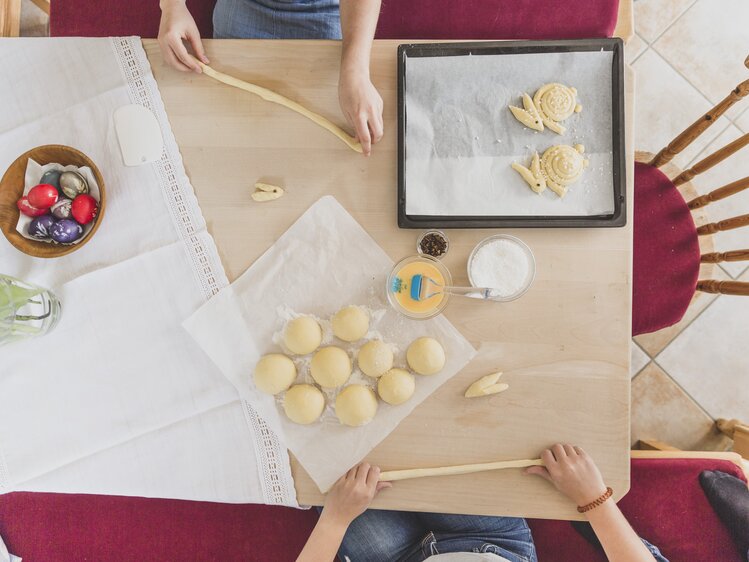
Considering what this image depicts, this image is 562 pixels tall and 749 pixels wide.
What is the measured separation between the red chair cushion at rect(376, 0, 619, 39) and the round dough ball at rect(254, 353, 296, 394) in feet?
2.62

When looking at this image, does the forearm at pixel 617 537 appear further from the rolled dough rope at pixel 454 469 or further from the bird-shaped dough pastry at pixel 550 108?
the bird-shaped dough pastry at pixel 550 108

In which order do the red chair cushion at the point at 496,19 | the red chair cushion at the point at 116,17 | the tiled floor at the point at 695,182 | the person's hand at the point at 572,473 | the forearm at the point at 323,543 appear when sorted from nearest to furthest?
the person's hand at the point at 572,473, the forearm at the point at 323,543, the red chair cushion at the point at 496,19, the red chair cushion at the point at 116,17, the tiled floor at the point at 695,182

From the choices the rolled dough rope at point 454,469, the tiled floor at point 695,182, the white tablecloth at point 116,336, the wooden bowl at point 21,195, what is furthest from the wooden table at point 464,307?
the tiled floor at point 695,182

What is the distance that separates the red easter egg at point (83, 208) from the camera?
0.94m

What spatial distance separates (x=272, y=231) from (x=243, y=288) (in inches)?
4.9

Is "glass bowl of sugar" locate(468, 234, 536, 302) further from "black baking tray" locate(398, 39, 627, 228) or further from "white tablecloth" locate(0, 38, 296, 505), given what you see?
"white tablecloth" locate(0, 38, 296, 505)

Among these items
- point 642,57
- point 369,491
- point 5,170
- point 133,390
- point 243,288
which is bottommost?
point 369,491

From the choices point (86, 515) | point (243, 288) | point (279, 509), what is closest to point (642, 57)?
point (243, 288)

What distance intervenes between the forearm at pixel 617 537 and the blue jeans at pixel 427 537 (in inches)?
7.7

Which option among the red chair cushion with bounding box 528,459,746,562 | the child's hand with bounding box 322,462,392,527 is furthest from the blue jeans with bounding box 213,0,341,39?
the red chair cushion with bounding box 528,459,746,562

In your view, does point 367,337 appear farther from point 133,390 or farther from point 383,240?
point 133,390

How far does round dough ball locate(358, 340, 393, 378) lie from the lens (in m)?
0.92

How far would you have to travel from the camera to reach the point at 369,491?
915mm

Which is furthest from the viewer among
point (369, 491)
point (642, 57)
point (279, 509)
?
point (642, 57)
